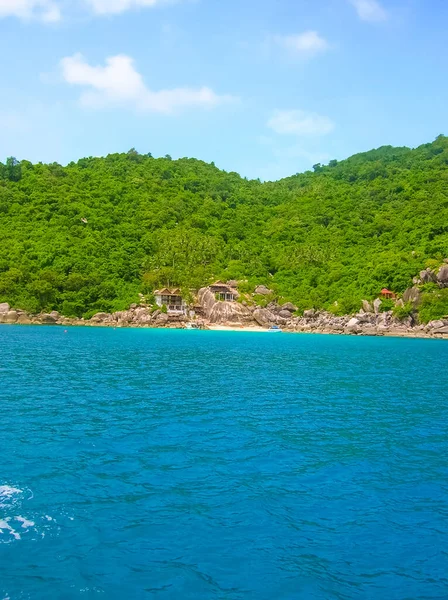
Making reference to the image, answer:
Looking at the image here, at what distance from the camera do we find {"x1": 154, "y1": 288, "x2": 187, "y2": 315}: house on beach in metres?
103

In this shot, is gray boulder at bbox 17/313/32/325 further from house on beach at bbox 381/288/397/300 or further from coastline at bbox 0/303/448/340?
house on beach at bbox 381/288/397/300

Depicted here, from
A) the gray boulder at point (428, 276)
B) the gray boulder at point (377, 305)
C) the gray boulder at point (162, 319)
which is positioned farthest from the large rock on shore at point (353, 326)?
Answer: the gray boulder at point (162, 319)

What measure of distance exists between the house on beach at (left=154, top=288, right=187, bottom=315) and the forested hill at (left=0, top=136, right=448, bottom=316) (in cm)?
482

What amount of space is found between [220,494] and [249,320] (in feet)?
290

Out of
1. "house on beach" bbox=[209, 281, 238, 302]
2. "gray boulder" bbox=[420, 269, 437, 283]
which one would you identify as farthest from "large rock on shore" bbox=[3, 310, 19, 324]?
"gray boulder" bbox=[420, 269, 437, 283]

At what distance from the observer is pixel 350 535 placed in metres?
9.64

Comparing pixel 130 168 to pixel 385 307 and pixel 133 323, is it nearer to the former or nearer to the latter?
pixel 133 323

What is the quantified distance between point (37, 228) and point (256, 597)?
115 metres

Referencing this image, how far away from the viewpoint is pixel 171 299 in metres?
104

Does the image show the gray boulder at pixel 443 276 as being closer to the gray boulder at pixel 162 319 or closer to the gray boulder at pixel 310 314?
the gray boulder at pixel 310 314

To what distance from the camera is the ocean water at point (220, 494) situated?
26.4 ft

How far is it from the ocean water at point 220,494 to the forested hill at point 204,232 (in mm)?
76491

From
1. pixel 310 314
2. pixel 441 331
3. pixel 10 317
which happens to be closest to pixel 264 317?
pixel 310 314

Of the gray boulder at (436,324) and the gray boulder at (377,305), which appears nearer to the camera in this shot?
the gray boulder at (436,324)
